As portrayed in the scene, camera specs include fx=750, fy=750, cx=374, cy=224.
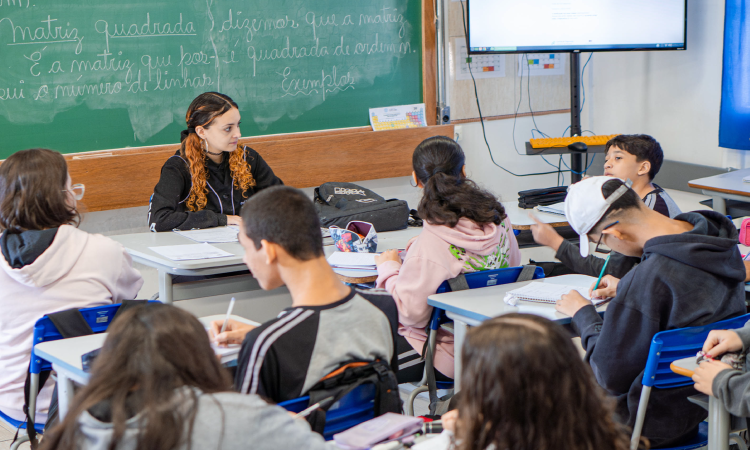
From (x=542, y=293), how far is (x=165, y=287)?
4.95 ft

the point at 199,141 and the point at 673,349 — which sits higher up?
the point at 199,141

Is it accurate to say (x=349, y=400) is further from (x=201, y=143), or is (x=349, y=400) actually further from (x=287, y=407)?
(x=201, y=143)

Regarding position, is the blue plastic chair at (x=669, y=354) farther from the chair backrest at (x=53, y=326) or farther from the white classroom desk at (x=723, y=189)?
the white classroom desk at (x=723, y=189)

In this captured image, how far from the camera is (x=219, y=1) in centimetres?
445

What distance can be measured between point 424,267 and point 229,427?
4.89ft

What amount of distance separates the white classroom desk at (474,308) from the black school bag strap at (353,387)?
63 centimetres

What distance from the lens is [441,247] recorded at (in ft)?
8.51

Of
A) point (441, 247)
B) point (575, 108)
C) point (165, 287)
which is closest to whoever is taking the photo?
point (441, 247)

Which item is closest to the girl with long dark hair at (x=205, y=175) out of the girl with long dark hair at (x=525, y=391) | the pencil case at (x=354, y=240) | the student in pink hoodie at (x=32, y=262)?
the pencil case at (x=354, y=240)

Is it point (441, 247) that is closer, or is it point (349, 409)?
point (349, 409)

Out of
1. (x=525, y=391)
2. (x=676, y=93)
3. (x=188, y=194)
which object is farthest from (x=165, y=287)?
(x=676, y=93)

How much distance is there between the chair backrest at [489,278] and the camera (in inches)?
103

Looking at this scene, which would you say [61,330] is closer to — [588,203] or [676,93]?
[588,203]

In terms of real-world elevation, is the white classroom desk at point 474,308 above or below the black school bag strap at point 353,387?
below
